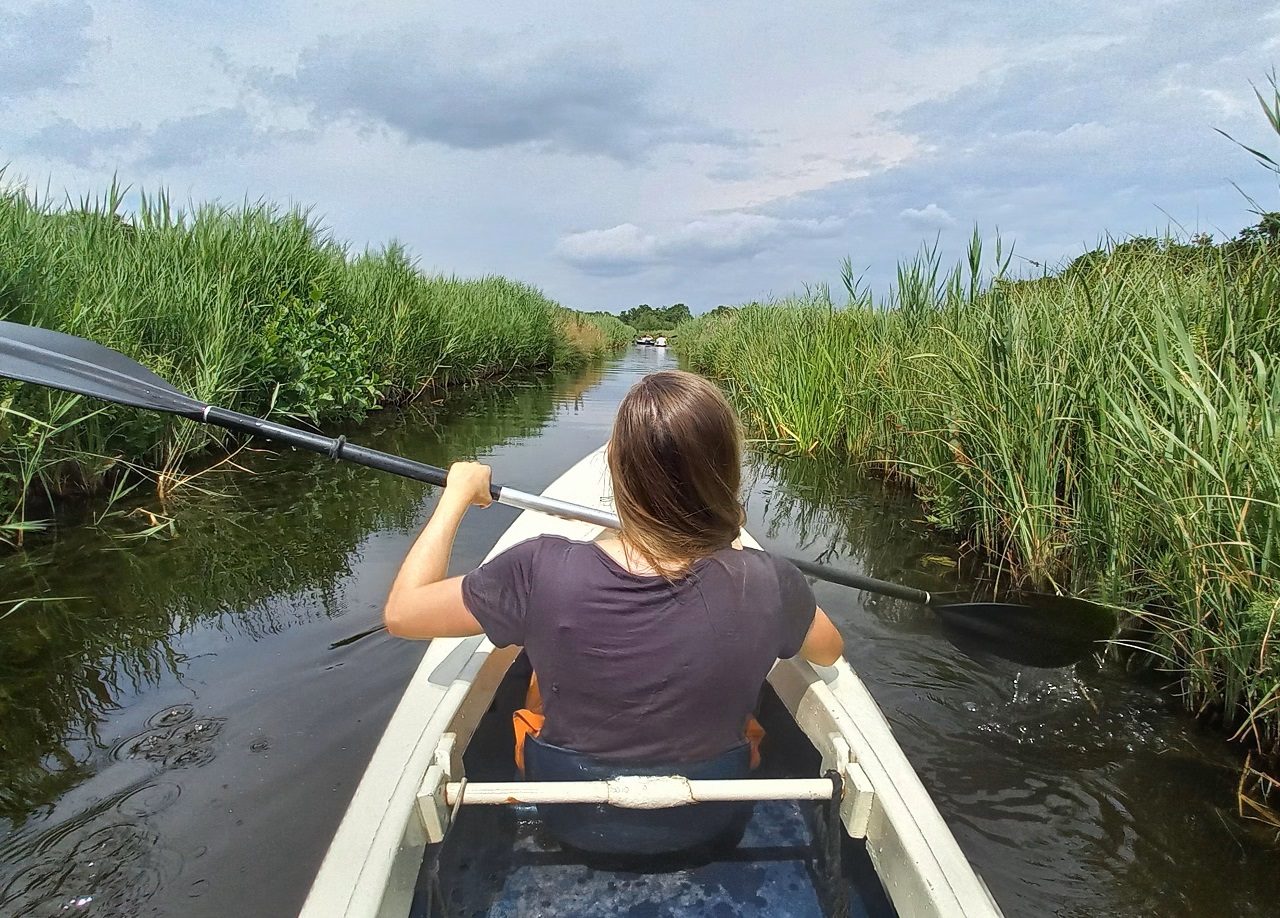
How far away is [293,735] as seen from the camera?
2672 millimetres

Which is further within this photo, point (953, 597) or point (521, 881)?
point (953, 597)

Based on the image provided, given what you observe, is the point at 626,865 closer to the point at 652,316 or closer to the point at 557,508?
the point at 557,508

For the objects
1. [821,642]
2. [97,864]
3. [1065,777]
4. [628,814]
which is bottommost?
[1065,777]

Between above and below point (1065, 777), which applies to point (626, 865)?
above

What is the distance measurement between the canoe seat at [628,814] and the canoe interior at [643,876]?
0.08 metres

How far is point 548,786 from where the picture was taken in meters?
1.50

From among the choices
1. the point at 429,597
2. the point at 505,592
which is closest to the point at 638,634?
the point at 505,592

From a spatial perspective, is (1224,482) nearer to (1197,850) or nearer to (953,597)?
(1197,850)

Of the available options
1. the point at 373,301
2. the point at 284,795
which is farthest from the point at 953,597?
the point at 373,301

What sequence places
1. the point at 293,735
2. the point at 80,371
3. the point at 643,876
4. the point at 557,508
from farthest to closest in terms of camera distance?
the point at 80,371
the point at 293,735
the point at 557,508
the point at 643,876

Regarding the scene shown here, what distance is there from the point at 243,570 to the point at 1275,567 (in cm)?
451

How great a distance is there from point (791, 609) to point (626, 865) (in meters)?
0.77

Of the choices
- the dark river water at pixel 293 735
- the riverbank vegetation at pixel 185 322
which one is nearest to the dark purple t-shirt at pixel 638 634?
the dark river water at pixel 293 735

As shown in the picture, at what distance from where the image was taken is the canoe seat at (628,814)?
161cm
